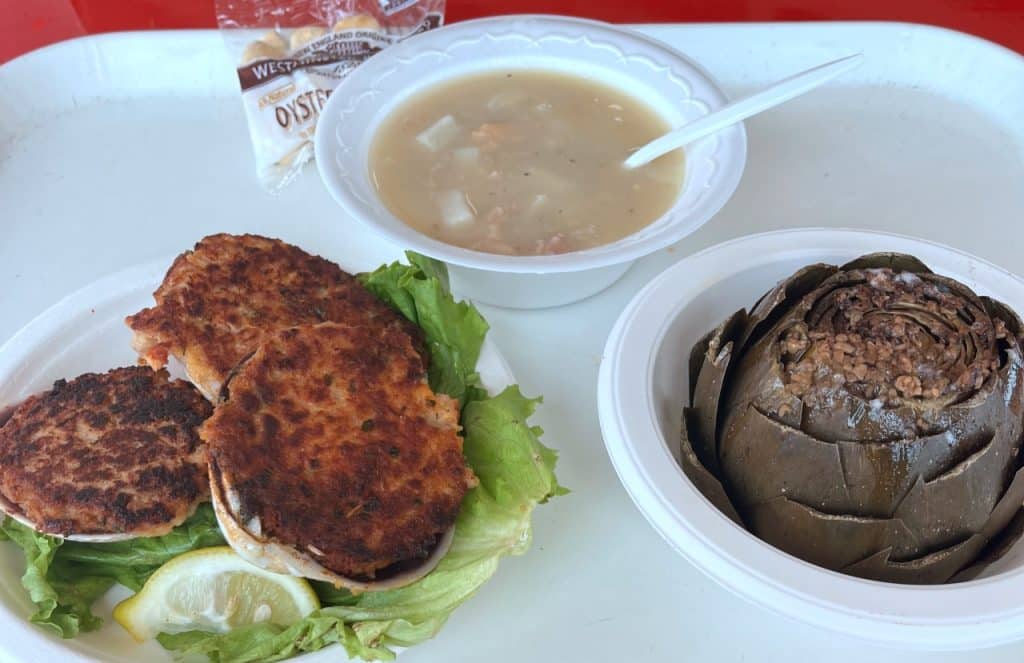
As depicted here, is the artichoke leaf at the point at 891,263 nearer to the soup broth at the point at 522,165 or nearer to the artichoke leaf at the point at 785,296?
the artichoke leaf at the point at 785,296

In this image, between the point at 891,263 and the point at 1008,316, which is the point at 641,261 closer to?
the point at 891,263

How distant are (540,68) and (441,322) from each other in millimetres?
650

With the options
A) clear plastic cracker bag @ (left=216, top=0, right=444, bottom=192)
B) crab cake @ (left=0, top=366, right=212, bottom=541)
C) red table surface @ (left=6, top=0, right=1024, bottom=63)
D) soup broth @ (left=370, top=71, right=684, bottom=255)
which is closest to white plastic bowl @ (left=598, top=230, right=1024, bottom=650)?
soup broth @ (left=370, top=71, right=684, bottom=255)

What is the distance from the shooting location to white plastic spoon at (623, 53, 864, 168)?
1.28m

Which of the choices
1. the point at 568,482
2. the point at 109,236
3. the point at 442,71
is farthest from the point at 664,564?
the point at 109,236

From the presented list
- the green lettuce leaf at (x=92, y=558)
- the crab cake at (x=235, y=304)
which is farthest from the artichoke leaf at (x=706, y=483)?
the green lettuce leaf at (x=92, y=558)

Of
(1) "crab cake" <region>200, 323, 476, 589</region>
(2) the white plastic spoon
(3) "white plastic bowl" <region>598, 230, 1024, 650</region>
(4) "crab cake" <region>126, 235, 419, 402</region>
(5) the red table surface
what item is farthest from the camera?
(5) the red table surface

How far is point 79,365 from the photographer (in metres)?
1.18

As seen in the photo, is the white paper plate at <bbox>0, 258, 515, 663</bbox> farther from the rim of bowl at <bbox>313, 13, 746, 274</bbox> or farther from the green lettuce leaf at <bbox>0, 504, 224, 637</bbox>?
the rim of bowl at <bbox>313, 13, 746, 274</bbox>

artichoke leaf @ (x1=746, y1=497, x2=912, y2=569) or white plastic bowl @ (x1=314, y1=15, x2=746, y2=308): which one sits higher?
white plastic bowl @ (x1=314, y1=15, x2=746, y2=308)

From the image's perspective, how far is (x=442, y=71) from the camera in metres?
1.53

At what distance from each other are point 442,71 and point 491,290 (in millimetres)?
475

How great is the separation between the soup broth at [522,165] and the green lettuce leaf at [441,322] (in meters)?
0.10

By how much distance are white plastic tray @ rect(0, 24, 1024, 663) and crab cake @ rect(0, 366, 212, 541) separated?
0.32 m
